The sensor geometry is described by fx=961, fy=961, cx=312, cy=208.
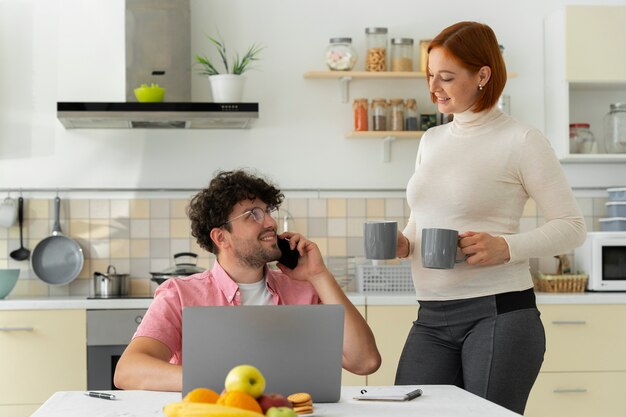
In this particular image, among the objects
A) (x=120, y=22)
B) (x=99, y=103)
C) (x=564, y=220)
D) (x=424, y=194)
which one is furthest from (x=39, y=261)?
(x=564, y=220)

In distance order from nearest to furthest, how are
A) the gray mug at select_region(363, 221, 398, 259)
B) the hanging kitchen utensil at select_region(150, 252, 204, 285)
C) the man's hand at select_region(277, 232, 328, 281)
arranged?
the gray mug at select_region(363, 221, 398, 259) → the man's hand at select_region(277, 232, 328, 281) → the hanging kitchen utensil at select_region(150, 252, 204, 285)

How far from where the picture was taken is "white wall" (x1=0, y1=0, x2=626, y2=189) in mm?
4477

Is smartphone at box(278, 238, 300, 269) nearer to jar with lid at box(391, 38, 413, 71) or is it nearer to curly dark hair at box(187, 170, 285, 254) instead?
curly dark hair at box(187, 170, 285, 254)

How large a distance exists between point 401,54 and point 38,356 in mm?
2127

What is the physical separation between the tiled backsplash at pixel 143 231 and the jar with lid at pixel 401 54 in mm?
639

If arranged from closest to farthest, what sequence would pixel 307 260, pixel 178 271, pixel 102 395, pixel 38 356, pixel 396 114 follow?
1. pixel 102 395
2. pixel 307 260
3. pixel 38 356
4. pixel 178 271
5. pixel 396 114

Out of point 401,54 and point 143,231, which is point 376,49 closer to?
point 401,54

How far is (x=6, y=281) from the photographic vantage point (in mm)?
4215

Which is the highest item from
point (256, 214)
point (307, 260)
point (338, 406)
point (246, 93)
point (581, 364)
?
point (246, 93)

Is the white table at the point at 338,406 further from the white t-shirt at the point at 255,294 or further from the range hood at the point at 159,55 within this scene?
the range hood at the point at 159,55

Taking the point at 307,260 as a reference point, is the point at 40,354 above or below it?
below

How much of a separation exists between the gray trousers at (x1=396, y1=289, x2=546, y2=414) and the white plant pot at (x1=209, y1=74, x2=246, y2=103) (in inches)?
86.4

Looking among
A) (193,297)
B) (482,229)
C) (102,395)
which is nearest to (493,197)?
(482,229)

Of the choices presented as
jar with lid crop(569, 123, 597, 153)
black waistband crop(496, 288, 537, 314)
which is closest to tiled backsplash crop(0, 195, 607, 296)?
jar with lid crop(569, 123, 597, 153)
